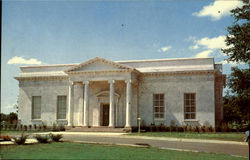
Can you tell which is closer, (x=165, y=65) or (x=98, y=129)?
(x=98, y=129)

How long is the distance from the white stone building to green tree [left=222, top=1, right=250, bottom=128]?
29.8 feet

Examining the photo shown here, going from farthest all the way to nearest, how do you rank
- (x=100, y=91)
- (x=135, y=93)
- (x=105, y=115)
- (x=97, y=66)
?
1. (x=105, y=115)
2. (x=100, y=91)
3. (x=135, y=93)
4. (x=97, y=66)

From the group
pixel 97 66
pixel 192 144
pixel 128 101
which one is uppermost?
pixel 97 66

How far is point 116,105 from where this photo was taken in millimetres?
39656

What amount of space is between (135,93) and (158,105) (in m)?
3.07

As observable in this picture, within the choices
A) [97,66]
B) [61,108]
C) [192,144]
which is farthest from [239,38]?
[61,108]

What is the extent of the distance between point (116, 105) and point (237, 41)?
57.0 ft

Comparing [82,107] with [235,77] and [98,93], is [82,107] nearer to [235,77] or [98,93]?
[98,93]

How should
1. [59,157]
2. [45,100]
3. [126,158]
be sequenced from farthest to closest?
[45,100] → [126,158] → [59,157]

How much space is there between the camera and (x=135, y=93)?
39219mm

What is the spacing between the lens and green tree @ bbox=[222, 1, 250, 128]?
1041 inches

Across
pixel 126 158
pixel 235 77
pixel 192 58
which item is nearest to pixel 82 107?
pixel 192 58

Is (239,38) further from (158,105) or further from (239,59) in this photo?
(158,105)

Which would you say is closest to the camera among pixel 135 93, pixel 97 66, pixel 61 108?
pixel 97 66
